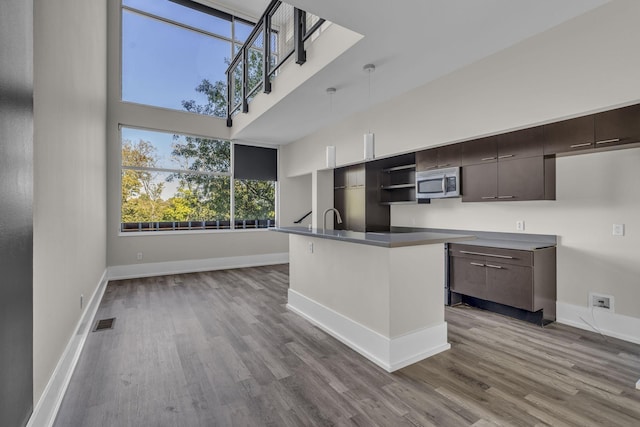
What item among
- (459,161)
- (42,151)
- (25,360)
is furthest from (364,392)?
(459,161)

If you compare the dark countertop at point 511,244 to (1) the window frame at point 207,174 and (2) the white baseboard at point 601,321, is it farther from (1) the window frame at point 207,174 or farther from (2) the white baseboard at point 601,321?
(1) the window frame at point 207,174

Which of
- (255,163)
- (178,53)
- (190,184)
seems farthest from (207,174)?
(178,53)

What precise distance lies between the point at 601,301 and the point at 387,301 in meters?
2.40

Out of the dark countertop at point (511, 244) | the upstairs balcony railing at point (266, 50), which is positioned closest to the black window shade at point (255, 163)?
the upstairs balcony railing at point (266, 50)

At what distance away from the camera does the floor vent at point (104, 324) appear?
3.07 metres

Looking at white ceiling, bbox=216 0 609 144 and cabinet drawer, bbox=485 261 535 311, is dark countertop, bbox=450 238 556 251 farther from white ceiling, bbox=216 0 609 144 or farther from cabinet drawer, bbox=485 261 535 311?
white ceiling, bbox=216 0 609 144

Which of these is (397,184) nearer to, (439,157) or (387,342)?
(439,157)

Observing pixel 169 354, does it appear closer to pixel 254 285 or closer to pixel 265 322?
pixel 265 322

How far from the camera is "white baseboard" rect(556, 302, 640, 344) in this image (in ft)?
9.04

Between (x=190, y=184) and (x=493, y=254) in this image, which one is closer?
(x=493, y=254)

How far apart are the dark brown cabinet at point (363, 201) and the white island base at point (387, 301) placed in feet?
8.75

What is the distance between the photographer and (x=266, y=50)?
443 cm

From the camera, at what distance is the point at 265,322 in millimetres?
3246

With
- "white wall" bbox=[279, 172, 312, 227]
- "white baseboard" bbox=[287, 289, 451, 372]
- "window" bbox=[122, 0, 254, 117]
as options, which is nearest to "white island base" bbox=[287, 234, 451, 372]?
"white baseboard" bbox=[287, 289, 451, 372]
